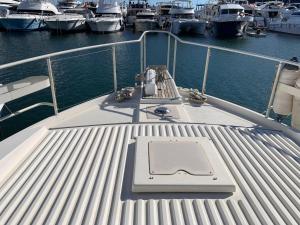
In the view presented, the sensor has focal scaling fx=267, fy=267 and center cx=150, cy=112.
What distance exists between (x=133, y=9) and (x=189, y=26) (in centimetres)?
1805

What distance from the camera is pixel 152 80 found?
460cm

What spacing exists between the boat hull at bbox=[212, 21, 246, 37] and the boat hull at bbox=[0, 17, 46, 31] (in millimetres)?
23201

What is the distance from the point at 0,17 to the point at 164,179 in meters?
38.6

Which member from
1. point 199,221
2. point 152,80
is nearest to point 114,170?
point 199,221

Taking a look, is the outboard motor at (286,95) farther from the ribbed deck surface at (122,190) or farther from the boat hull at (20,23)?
the boat hull at (20,23)

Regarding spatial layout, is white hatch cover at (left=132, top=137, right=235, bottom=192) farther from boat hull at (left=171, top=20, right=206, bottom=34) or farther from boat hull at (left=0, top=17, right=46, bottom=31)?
boat hull at (left=0, top=17, right=46, bottom=31)

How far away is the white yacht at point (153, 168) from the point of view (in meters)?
1.92

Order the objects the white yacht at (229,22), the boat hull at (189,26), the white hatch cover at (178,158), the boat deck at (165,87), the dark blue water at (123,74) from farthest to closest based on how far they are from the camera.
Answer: the boat hull at (189,26) < the white yacht at (229,22) < the dark blue water at (123,74) < the boat deck at (165,87) < the white hatch cover at (178,158)

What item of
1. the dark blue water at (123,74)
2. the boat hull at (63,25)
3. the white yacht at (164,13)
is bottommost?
the dark blue water at (123,74)

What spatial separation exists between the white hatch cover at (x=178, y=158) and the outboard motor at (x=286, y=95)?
157 cm

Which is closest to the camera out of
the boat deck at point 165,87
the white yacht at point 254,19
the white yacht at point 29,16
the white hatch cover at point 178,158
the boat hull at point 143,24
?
the white hatch cover at point 178,158

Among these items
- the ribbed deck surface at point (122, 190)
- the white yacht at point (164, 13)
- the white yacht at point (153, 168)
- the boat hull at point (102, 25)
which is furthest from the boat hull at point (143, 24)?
the ribbed deck surface at point (122, 190)

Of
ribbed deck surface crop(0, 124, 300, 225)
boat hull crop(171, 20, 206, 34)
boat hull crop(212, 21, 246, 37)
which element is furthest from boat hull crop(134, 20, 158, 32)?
ribbed deck surface crop(0, 124, 300, 225)

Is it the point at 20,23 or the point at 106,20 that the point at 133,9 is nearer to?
the point at 106,20
